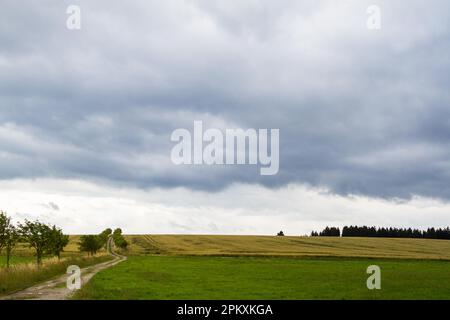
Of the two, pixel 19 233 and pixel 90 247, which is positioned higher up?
pixel 19 233

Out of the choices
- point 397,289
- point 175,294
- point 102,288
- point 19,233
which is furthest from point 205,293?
point 19,233

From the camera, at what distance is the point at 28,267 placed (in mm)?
43094

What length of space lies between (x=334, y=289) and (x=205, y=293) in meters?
11.7

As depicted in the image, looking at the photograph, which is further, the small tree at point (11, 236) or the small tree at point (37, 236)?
the small tree at point (37, 236)

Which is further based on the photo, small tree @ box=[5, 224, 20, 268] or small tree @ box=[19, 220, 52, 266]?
small tree @ box=[19, 220, 52, 266]

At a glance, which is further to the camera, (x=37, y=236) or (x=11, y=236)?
(x=37, y=236)
